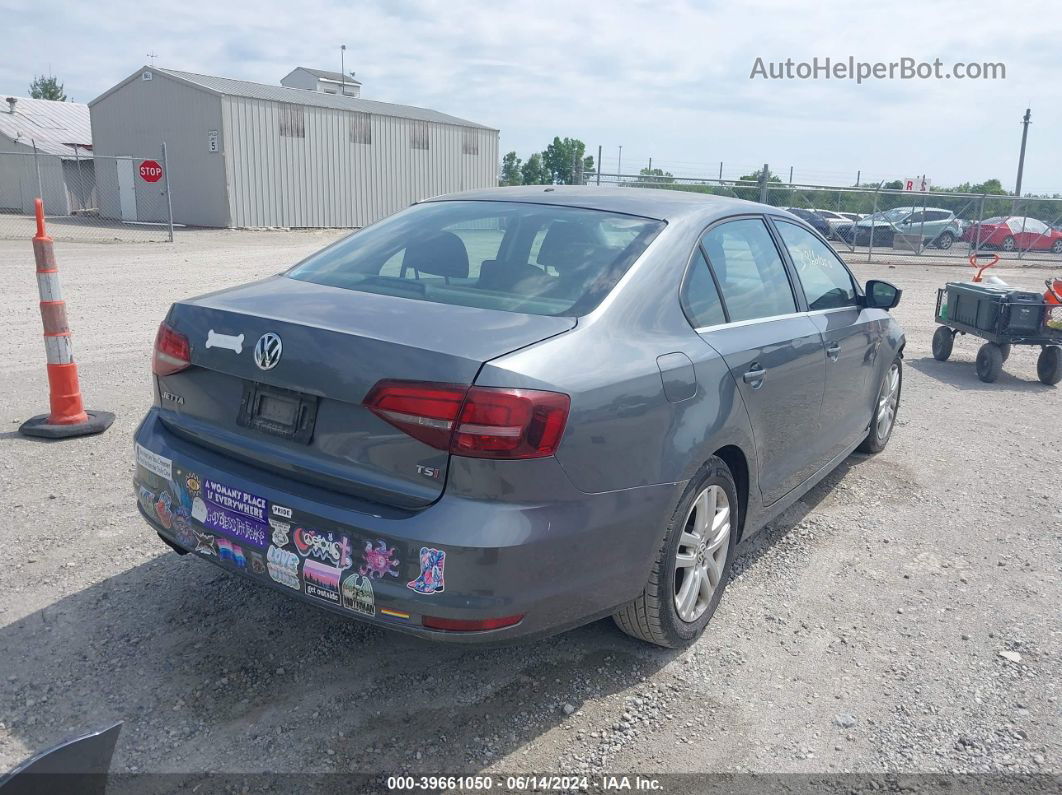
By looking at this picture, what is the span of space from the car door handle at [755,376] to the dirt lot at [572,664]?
0.99 m

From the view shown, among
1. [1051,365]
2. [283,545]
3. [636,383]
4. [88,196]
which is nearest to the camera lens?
[283,545]

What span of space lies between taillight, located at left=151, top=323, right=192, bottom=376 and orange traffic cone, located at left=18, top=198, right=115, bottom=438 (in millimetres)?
2549

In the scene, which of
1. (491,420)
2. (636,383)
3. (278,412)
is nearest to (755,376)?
(636,383)

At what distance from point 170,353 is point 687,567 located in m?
2.02

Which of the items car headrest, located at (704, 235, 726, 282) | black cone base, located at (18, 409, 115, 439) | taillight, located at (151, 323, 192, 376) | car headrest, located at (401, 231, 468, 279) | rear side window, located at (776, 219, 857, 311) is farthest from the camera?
black cone base, located at (18, 409, 115, 439)

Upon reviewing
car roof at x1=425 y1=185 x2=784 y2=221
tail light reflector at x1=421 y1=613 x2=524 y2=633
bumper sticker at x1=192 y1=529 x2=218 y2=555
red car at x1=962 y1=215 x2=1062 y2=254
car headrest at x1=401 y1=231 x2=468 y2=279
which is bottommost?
tail light reflector at x1=421 y1=613 x2=524 y2=633

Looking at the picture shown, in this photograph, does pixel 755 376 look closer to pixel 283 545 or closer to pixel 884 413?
pixel 283 545

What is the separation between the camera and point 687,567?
328 centimetres

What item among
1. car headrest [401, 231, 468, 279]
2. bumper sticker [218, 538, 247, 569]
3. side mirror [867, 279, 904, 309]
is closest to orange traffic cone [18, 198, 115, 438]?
car headrest [401, 231, 468, 279]

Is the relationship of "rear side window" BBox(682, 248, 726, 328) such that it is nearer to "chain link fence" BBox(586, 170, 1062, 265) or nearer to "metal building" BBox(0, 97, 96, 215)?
"chain link fence" BBox(586, 170, 1062, 265)

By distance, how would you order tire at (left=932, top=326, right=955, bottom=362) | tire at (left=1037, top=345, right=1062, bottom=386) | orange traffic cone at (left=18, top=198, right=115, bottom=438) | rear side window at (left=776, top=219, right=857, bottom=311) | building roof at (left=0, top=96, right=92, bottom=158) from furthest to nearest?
building roof at (left=0, top=96, right=92, bottom=158), tire at (left=932, top=326, right=955, bottom=362), tire at (left=1037, top=345, right=1062, bottom=386), orange traffic cone at (left=18, top=198, right=115, bottom=438), rear side window at (left=776, top=219, right=857, bottom=311)

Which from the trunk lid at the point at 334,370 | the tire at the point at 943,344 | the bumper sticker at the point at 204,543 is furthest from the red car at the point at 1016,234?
the bumper sticker at the point at 204,543

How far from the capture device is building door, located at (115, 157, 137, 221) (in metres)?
29.7

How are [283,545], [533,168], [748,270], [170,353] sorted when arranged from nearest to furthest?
[283,545] → [170,353] → [748,270] → [533,168]
